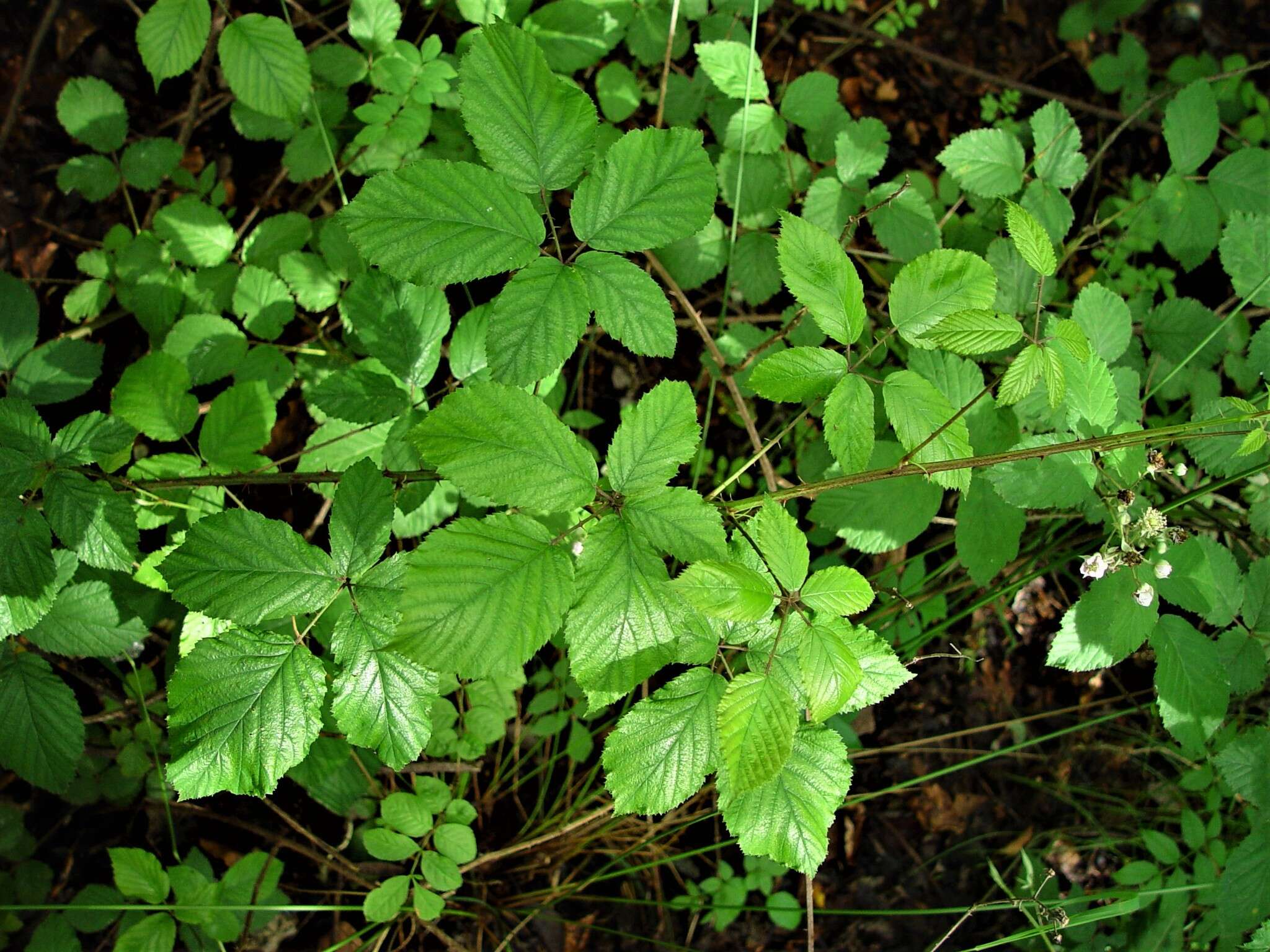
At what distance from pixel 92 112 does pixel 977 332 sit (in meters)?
2.25

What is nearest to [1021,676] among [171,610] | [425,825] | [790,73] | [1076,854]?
[1076,854]

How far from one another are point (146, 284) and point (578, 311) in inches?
54.5

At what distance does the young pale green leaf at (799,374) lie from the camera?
52.1 inches

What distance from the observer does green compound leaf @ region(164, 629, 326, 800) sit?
126 cm

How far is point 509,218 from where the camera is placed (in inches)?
50.3

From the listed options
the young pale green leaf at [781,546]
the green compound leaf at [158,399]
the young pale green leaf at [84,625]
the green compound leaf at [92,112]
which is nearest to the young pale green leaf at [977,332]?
the young pale green leaf at [781,546]

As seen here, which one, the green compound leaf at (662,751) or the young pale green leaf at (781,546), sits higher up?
the young pale green leaf at (781,546)

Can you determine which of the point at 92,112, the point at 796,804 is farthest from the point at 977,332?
the point at 92,112

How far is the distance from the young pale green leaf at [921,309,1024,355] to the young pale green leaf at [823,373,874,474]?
0.15 metres

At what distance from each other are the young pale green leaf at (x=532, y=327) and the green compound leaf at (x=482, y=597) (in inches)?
9.6

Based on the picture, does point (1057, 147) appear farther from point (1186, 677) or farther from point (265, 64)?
point (265, 64)

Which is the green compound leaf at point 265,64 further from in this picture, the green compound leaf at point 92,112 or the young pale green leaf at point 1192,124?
the young pale green leaf at point 1192,124

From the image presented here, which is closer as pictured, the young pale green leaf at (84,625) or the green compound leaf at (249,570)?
the green compound leaf at (249,570)

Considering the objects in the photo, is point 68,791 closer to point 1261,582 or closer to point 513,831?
point 513,831
